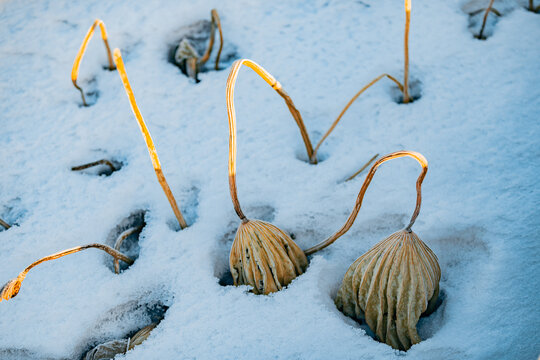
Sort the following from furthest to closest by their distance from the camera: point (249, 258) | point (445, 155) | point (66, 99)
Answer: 1. point (66, 99)
2. point (445, 155)
3. point (249, 258)

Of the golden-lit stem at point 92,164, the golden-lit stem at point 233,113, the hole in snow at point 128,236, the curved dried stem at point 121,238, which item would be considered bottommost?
the hole in snow at point 128,236

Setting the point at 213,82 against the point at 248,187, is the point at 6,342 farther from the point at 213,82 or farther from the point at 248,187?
the point at 213,82

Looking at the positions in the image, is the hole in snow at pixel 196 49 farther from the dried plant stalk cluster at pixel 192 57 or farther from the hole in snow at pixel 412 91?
the hole in snow at pixel 412 91

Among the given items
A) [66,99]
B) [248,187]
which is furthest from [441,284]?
[66,99]

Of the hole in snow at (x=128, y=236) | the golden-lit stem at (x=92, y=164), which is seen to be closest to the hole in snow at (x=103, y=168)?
the golden-lit stem at (x=92, y=164)

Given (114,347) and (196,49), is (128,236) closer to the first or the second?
(114,347)

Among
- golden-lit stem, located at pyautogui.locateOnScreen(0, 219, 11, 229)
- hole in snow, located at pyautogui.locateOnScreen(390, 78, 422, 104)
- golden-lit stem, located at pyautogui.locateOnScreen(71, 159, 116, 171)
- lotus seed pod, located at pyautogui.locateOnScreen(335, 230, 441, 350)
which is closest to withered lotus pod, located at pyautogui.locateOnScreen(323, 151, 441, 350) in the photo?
lotus seed pod, located at pyautogui.locateOnScreen(335, 230, 441, 350)

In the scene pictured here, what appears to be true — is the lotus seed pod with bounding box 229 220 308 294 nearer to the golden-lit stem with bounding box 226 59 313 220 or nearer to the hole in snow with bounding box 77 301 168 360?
the golden-lit stem with bounding box 226 59 313 220
